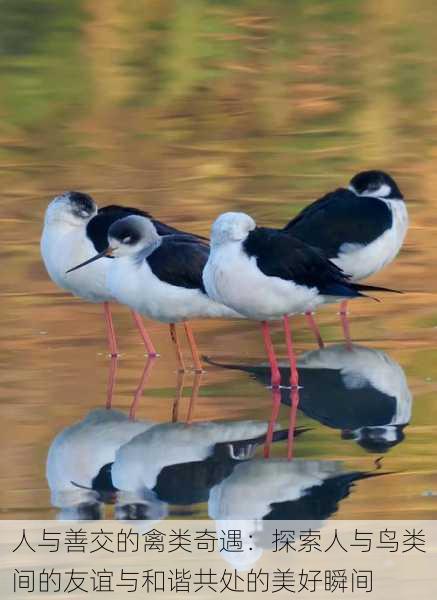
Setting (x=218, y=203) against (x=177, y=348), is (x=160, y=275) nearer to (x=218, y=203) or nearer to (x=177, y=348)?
(x=177, y=348)

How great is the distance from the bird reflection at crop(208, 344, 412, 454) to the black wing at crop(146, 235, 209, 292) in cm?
57

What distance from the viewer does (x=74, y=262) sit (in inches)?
400

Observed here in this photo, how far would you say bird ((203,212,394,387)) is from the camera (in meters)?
8.73

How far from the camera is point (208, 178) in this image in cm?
1506

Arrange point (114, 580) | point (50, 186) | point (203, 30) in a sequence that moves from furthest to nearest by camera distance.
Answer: point (203, 30)
point (50, 186)
point (114, 580)

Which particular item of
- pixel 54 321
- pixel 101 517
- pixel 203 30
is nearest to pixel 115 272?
pixel 54 321

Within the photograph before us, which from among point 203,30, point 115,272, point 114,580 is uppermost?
point 203,30

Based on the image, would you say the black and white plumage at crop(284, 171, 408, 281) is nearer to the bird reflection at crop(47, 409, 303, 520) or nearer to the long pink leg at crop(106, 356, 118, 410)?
the long pink leg at crop(106, 356, 118, 410)

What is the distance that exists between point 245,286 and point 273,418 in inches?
28.6

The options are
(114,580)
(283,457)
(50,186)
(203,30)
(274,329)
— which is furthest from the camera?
(203,30)

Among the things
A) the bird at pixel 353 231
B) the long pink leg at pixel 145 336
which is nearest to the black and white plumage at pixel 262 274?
the long pink leg at pixel 145 336

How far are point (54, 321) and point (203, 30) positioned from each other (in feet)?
41.4

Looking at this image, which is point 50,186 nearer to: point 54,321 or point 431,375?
point 54,321

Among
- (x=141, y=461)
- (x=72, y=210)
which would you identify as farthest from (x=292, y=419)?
(x=72, y=210)
